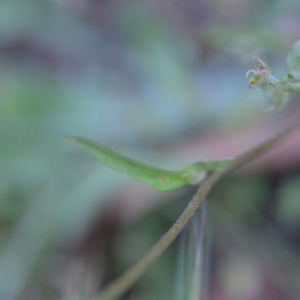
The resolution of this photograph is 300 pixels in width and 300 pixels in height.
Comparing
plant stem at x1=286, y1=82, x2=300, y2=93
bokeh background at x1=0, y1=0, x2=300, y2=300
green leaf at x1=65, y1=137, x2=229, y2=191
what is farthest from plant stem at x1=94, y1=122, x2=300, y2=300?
bokeh background at x1=0, y1=0, x2=300, y2=300

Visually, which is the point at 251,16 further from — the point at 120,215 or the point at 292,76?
the point at 292,76

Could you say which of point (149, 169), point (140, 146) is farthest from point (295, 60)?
point (140, 146)

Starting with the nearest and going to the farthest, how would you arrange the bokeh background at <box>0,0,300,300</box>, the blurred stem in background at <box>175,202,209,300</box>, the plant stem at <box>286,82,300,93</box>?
the plant stem at <box>286,82,300,93</box> < the blurred stem in background at <box>175,202,209,300</box> < the bokeh background at <box>0,0,300,300</box>

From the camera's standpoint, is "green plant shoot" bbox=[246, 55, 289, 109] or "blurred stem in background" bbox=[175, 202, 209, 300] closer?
"green plant shoot" bbox=[246, 55, 289, 109]

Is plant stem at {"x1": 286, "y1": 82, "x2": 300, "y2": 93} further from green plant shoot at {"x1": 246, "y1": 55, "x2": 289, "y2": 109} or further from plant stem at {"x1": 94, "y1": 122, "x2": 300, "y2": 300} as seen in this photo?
plant stem at {"x1": 94, "y1": 122, "x2": 300, "y2": 300}

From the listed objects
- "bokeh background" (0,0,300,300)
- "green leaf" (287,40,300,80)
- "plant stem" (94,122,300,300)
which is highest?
"bokeh background" (0,0,300,300)

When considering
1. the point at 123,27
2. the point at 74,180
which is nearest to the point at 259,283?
the point at 74,180

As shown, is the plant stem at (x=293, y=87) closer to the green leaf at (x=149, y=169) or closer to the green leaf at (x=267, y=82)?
the green leaf at (x=267, y=82)
